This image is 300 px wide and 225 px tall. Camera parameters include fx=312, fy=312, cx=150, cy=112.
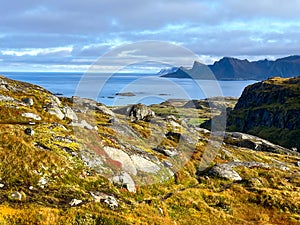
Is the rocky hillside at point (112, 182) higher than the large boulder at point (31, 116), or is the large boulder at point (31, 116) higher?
the large boulder at point (31, 116)

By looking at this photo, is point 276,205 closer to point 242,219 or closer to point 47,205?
point 242,219

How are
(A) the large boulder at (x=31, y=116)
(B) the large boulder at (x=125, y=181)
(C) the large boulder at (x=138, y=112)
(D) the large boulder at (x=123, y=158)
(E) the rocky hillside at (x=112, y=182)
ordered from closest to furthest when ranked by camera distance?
(E) the rocky hillside at (x=112, y=182) → (B) the large boulder at (x=125, y=181) → (D) the large boulder at (x=123, y=158) → (A) the large boulder at (x=31, y=116) → (C) the large boulder at (x=138, y=112)

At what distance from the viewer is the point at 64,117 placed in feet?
162

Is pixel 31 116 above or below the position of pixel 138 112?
above

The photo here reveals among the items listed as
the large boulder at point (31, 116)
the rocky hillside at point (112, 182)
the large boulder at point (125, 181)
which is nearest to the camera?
the rocky hillside at point (112, 182)

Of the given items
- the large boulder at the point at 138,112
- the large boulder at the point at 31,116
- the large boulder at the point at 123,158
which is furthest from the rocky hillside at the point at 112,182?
the large boulder at the point at 138,112

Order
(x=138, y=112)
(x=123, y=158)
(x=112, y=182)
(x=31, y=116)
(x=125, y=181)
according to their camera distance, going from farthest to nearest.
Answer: (x=138, y=112), (x=31, y=116), (x=123, y=158), (x=125, y=181), (x=112, y=182)

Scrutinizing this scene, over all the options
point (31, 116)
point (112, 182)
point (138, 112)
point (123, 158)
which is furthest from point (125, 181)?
point (138, 112)

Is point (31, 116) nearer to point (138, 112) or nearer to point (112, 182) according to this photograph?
point (112, 182)

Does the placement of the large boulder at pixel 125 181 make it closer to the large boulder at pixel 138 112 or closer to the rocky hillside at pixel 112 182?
the rocky hillside at pixel 112 182

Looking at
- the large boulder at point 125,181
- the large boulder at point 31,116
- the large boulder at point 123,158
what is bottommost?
the large boulder at point 125,181

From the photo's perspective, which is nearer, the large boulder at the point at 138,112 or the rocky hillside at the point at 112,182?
the rocky hillside at the point at 112,182

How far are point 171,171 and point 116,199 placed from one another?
46.4ft

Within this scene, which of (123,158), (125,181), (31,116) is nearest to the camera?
(125,181)
